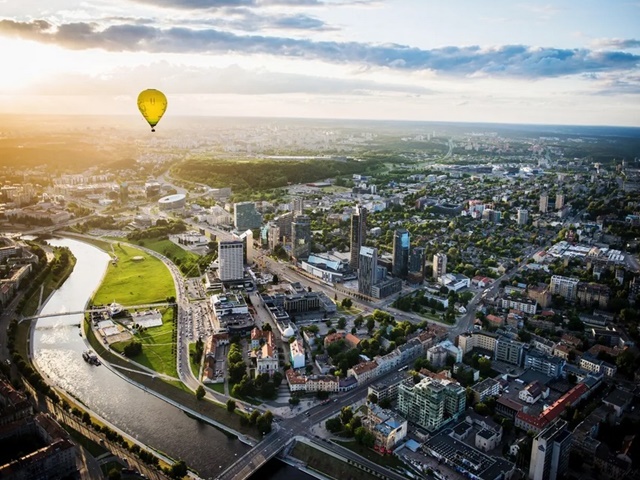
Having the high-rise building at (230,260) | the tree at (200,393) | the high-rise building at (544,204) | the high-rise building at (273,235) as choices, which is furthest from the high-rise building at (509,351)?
the high-rise building at (544,204)

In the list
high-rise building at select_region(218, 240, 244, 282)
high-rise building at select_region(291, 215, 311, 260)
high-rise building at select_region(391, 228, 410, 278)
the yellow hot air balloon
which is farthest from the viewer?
high-rise building at select_region(291, 215, 311, 260)

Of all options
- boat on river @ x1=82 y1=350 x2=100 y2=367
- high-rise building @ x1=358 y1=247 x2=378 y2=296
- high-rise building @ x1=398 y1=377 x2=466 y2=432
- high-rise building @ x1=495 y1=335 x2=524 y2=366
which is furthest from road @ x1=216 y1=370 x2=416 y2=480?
high-rise building @ x1=358 y1=247 x2=378 y2=296

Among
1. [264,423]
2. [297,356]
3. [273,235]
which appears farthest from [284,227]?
[264,423]

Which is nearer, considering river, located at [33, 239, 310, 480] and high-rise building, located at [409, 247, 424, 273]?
river, located at [33, 239, 310, 480]

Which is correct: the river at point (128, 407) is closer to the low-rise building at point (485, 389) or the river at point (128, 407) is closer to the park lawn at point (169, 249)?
the low-rise building at point (485, 389)

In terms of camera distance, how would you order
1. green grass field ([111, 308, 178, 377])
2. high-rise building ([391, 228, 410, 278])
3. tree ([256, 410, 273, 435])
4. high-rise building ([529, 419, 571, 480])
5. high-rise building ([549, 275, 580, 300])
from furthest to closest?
high-rise building ([391, 228, 410, 278])
high-rise building ([549, 275, 580, 300])
green grass field ([111, 308, 178, 377])
tree ([256, 410, 273, 435])
high-rise building ([529, 419, 571, 480])

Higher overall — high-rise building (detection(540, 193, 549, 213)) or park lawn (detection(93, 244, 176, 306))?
high-rise building (detection(540, 193, 549, 213))

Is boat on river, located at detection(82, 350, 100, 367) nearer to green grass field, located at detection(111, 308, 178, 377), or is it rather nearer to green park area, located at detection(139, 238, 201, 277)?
green grass field, located at detection(111, 308, 178, 377)
